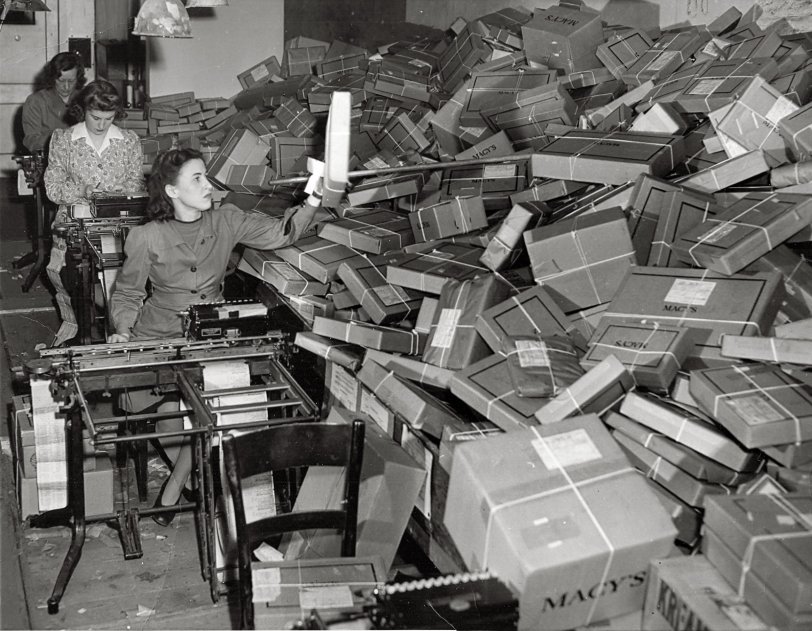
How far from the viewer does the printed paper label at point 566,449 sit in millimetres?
2432

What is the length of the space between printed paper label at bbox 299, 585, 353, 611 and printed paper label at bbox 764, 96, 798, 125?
2704mm

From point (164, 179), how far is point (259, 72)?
543 centimetres

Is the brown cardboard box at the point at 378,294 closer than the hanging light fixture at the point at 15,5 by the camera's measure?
Yes

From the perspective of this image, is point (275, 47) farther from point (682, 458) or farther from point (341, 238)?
point (682, 458)

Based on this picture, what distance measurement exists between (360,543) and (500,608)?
0.88m

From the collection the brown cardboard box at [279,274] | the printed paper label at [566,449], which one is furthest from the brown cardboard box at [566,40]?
the printed paper label at [566,449]

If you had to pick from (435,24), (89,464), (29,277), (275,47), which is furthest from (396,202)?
(275,47)

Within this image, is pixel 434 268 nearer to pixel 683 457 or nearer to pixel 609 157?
pixel 609 157

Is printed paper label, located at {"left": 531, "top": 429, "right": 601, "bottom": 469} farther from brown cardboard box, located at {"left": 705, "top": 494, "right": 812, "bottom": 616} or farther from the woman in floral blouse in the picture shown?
the woman in floral blouse

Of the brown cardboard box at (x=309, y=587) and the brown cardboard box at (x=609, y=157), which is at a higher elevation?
the brown cardboard box at (x=609, y=157)

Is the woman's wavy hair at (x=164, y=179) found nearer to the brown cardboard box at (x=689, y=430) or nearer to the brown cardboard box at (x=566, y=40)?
the brown cardboard box at (x=689, y=430)

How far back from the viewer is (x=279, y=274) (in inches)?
167

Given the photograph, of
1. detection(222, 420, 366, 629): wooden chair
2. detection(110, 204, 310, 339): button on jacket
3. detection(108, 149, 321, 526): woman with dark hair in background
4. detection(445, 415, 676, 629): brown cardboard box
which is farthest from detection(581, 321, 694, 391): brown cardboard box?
Answer: detection(108, 149, 321, 526): woman with dark hair in background

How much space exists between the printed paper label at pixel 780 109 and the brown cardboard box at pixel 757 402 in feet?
4.72
